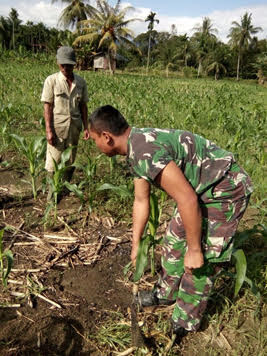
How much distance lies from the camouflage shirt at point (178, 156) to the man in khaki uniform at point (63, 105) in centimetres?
184

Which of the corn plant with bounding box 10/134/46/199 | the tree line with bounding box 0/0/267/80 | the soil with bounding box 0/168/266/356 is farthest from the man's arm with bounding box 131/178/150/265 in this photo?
the tree line with bounding box 0/0/267/80

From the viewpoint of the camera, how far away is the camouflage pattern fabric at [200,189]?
1.44m

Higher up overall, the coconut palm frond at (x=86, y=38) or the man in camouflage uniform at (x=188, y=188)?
the coconut palm frond at (x=86, y=38)

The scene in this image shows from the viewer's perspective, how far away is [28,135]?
552cm

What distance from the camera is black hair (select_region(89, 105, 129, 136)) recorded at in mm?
1480

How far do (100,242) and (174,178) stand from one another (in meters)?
1.61

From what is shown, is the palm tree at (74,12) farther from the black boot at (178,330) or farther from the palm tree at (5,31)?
the black boot at (178,330)

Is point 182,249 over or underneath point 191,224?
underneath

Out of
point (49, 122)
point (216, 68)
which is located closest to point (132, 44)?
point (216, 68)

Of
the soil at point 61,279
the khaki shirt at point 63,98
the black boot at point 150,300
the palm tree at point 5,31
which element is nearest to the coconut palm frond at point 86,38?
the palm tree at point 5,31

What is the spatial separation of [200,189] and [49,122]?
2233mm

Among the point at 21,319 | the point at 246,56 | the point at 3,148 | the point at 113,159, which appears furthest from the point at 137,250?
the point at 246,56

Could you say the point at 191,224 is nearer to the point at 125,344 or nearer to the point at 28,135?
the point at 125,344

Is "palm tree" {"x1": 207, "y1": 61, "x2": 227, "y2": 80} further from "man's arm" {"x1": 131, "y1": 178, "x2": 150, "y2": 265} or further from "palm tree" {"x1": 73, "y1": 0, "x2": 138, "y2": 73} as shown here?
"man's arm" {"x1": 131, "y1": 178, "x2": 150, "y2": 265}
